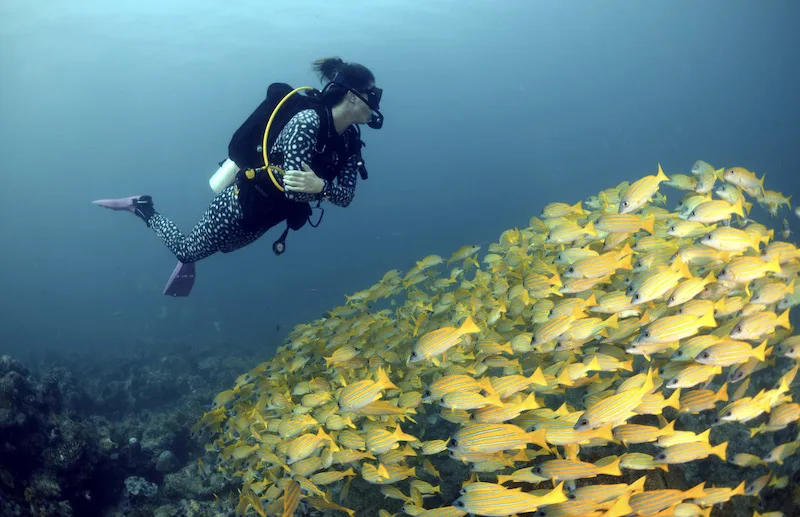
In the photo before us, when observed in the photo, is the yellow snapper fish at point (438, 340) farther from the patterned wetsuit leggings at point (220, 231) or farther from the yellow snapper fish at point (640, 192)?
the patterned wetsuit leggings at point (220, 231)

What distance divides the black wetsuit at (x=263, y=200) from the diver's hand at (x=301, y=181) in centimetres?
18

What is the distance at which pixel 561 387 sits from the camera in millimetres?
4535

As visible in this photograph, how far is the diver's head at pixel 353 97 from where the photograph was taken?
18.1 feet

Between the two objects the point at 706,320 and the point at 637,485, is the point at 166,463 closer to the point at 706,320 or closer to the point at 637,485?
the point at 637,485

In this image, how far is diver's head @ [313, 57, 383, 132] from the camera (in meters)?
5.52

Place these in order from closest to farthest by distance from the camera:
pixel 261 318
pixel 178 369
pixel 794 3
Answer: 1. pixel 178 369
2. pixel 261 318
3. pixel 794 3

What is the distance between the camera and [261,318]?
38.8 m

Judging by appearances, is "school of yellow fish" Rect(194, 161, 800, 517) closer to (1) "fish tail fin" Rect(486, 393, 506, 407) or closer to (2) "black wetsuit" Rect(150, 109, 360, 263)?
(1) "fish tail fin" Rect(486, 393, 506, 407)

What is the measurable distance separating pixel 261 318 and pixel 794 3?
3272 inches

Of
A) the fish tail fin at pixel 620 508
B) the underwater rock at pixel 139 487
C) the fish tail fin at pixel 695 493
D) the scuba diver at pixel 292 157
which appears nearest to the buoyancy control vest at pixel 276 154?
the scuba diver at pixel 292 157

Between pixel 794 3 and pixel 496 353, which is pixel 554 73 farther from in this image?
pixel 496 353

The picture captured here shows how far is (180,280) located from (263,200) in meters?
3.56

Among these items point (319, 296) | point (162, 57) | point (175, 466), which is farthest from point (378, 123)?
point (162, 57)

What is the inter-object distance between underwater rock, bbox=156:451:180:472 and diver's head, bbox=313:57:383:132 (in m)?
7.68
